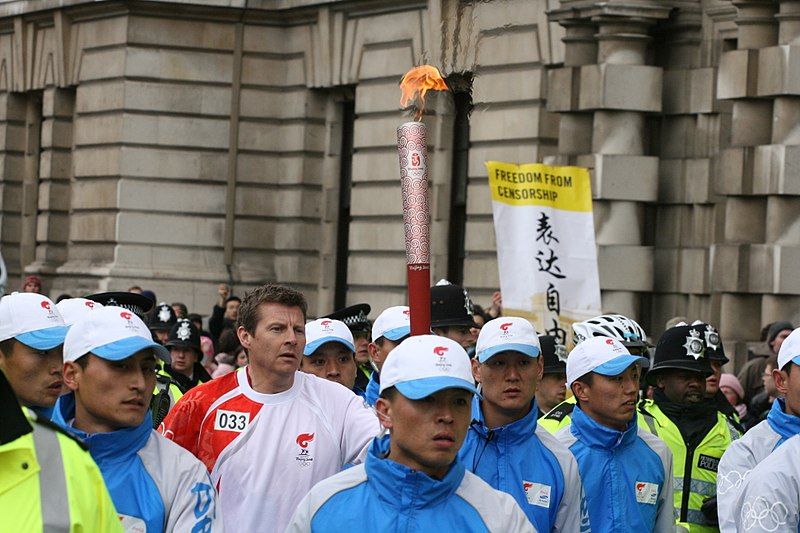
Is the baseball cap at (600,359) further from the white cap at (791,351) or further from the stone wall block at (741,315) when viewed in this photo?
the stone wall block at (741,315)

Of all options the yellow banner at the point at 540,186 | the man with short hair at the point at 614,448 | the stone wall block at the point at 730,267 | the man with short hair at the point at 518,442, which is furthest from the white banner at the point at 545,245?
the man with short hair at the point at 518,442

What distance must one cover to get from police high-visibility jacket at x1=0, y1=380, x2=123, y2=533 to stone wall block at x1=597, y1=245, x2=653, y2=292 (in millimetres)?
16479

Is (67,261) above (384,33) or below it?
below

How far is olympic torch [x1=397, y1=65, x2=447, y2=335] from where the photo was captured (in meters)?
6.52

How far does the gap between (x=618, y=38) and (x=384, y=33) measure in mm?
7769

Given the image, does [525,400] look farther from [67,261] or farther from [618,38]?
[67,261]

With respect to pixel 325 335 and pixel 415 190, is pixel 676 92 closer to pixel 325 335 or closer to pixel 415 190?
pixel 325 335

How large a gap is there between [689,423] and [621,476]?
1828 millimetres

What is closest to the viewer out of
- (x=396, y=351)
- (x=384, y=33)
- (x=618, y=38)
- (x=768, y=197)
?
(x=396, y=351)

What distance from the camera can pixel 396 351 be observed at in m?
5.47

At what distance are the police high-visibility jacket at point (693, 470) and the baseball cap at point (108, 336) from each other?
388 cm

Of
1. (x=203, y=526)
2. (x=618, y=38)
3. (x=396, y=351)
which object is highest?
(x=618, y=38)

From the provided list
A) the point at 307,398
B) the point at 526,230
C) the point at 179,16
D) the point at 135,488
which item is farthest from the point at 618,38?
the point at 135,488

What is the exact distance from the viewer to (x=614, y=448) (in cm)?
775
